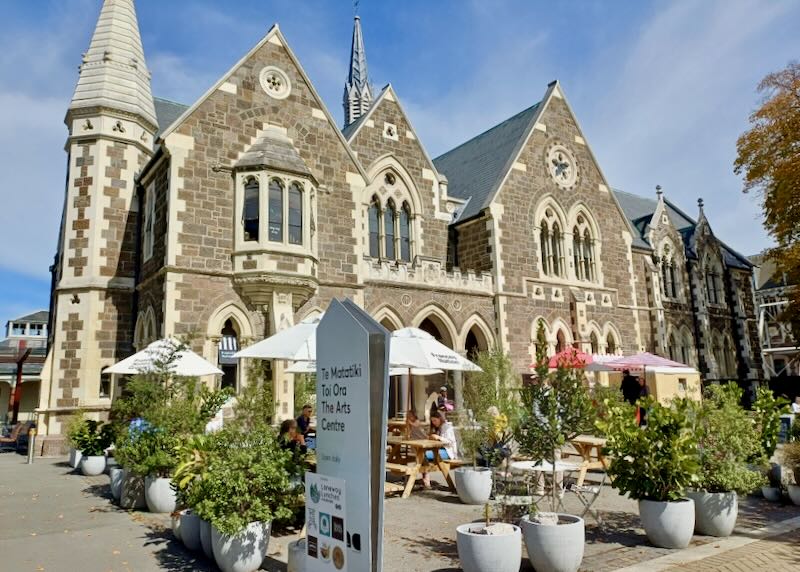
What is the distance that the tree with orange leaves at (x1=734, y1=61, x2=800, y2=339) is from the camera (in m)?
19.9

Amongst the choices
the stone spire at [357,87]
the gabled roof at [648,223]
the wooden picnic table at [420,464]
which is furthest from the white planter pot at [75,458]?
the stone spire at [357,87]

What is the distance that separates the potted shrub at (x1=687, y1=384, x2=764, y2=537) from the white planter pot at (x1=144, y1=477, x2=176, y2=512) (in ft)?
24.5

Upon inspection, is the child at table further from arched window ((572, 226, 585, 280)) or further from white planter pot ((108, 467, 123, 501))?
arched window ((572, 226, 585, 280))

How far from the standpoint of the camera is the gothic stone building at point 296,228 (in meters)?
15.1

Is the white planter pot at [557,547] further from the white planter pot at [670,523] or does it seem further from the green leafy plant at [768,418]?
the green leafy plant at [768,418]

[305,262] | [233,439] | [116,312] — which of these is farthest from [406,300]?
[233,439]

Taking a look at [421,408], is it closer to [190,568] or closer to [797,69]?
[190,568]

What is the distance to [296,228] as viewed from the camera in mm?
15789

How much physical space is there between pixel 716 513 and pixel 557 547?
2.96 metres

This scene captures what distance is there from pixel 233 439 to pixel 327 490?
2962 millimetres

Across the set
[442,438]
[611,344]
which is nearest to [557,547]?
[442,438]

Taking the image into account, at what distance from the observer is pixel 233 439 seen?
6.73 m

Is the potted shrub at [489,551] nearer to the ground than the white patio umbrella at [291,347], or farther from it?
nearer to the ground

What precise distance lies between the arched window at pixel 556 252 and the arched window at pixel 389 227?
270 inches
